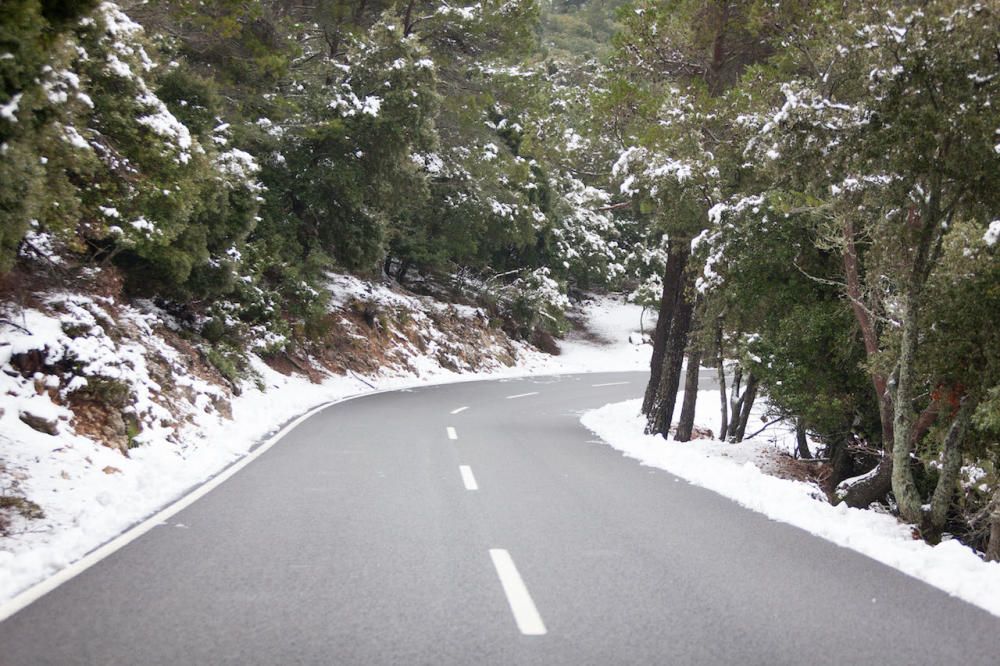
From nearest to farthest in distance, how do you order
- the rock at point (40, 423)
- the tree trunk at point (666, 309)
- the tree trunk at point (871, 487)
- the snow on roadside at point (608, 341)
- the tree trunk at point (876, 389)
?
the rock at point (40, 423) < the tree trunk at point (876, 389) < the tree trunk at point (871, 487) < the tree trunk at point (666, 309) < the snow on roadside at point (608, 341)

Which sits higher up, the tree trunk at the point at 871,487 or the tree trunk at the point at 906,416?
the tree trunk at the point at 906,416

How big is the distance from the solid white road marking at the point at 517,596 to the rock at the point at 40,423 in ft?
19.4

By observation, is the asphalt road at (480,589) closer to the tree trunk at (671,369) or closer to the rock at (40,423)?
the rock at (40,423)

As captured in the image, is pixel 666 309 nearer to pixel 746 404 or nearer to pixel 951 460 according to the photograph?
pixel 746 404

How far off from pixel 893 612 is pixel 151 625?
14.9 feet

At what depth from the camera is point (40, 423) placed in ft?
30.1

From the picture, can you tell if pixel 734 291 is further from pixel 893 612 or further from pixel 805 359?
pixel 893 612

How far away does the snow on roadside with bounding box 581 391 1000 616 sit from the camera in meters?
5.78

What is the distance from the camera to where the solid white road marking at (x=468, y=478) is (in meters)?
9.33

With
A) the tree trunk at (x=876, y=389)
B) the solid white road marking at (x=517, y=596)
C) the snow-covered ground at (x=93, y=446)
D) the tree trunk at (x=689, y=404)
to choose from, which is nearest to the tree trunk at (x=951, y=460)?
the tree trunk at (x=876, y=389)

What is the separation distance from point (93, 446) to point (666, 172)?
949 centimetres

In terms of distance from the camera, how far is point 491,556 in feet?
20.3

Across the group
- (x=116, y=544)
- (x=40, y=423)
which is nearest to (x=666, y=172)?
(x=40, y=423)

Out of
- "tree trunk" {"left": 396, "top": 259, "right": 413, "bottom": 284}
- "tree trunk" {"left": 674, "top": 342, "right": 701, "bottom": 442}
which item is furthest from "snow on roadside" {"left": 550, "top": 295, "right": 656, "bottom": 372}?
"tree trunk" {"left": 674, "top": 342, "right": 701, "bottom": 442}
